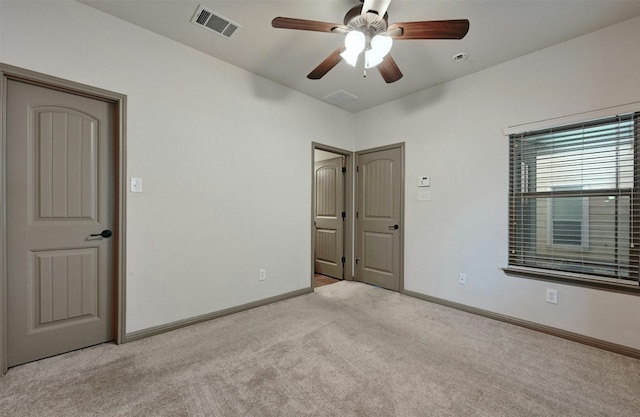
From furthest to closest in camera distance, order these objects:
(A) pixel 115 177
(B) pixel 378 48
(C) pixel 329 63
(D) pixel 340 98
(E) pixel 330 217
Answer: (E) pixel 330 217 → (D) pixel 340 98 → (A) pixel 115 177 → (C) pixel 329 63 → (B) pixel 378 48

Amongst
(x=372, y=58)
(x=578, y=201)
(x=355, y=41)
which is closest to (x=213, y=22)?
(x=355, y=41)

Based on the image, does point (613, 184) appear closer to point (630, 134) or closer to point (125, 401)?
point (630, 134)

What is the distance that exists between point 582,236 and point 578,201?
0.31 m

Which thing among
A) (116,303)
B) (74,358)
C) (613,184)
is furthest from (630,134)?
(74,358)

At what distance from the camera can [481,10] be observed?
210 cm

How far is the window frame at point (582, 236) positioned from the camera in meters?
2.18

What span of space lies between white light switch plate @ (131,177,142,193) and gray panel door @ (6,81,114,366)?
0.17m

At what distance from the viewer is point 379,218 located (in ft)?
13.2

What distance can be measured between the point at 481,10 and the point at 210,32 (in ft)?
7.36

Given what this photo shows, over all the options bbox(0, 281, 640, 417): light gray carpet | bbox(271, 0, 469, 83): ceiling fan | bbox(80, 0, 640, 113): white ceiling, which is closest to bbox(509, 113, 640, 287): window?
bbox(0, 281, 640, 417): light gray carpet

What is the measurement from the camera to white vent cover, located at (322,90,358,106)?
361 cm

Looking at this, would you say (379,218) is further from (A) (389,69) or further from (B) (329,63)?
(B) (329,63)

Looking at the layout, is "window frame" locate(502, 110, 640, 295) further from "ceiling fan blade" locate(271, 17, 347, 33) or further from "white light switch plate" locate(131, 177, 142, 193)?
"white light switch plate" locate(131, 177, 142, 193)

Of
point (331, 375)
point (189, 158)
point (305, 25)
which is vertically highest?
point (305, 25)
